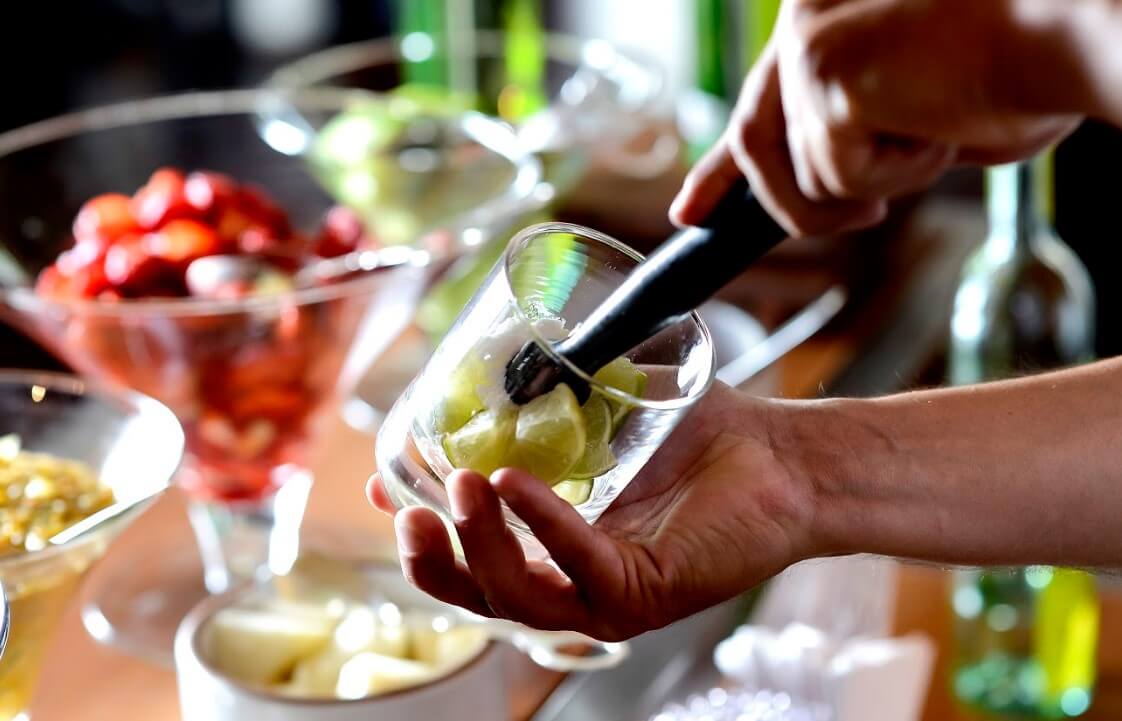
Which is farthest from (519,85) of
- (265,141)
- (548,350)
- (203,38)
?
(203,38)

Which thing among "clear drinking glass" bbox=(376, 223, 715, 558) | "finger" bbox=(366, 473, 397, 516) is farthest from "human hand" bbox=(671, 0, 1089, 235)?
"finger" bbox=(366, 473, 397, 516)

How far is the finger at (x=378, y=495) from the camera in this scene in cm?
64

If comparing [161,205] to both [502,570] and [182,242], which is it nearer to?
[182,242]

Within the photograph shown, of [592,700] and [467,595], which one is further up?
[467,595]

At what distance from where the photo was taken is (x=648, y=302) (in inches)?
23.9

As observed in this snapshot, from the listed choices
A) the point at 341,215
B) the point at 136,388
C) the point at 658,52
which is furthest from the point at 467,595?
the point at 658,52

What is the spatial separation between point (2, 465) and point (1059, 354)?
2.65 ft

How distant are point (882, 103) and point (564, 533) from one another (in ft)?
1.05

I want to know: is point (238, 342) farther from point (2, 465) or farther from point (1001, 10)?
point (1001, 10)

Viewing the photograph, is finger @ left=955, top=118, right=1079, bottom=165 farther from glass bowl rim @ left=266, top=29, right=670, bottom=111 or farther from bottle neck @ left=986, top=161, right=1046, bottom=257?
glass bowl rim @ left=266, top=29, right=670, bottom=111

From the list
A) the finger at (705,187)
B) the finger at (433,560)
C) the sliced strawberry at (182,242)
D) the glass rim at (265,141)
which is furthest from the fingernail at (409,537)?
the sliced strawberry at (182,242)

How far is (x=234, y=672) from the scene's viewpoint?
70cm

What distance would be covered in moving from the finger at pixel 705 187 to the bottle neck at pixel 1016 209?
0.41m

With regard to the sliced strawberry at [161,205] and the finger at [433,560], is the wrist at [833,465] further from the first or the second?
the sliced strawberry at [161,205]
